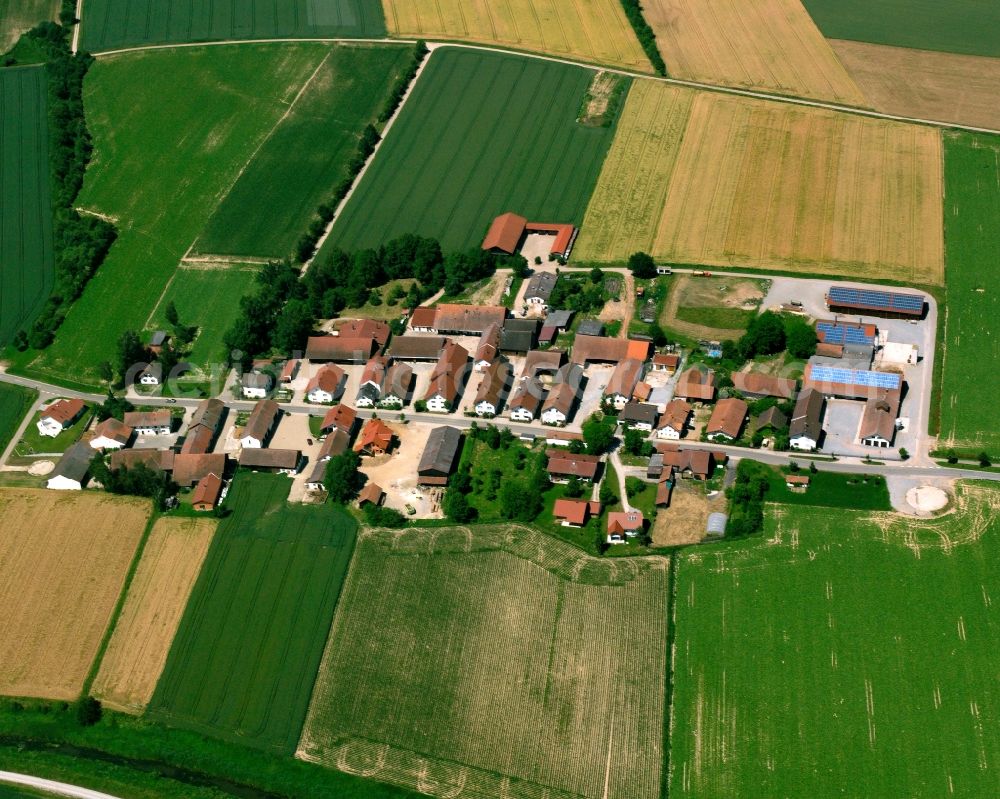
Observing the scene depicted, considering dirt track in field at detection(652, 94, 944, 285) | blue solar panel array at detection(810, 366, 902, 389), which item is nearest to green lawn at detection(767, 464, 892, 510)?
blue solar panel array at detection(810, 366, 902, 389)

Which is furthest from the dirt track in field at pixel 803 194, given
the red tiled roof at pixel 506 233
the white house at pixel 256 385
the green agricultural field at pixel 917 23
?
the white house at pixel 256 385

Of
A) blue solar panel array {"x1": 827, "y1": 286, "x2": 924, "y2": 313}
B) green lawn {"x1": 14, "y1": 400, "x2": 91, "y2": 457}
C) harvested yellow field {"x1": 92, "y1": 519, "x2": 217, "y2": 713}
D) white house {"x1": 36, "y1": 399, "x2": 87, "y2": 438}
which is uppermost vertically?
blue solar panel array {"x1": 827, "y1": 286, "x2": 924, "y2": 313}

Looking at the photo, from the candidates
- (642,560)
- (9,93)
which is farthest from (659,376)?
(9,93)

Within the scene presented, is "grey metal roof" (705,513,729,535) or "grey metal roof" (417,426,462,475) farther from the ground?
"grey metal roof" (417,426,462,475)

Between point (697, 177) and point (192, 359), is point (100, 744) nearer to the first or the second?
point (192, 359)

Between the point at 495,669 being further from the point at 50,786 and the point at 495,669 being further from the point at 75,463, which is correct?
the point at 75,463

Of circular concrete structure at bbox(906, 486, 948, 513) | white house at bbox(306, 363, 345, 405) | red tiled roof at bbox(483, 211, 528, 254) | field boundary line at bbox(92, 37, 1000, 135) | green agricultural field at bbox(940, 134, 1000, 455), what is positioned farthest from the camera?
field boundary line at bbox(92, 37, 1000, 135)

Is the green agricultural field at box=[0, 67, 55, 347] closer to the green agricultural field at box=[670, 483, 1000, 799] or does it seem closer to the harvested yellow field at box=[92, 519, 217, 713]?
the harvested yellow field at box=[92, 519, 217, 713]
